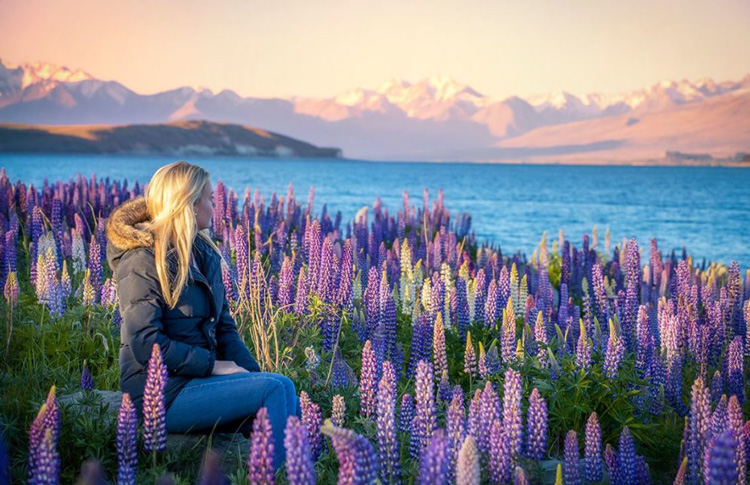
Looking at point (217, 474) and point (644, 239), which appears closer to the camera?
point (217, 474)

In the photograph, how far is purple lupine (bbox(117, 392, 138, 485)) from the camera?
12.1 feet

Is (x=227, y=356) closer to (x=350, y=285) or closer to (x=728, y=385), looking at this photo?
(x=350, y=285)

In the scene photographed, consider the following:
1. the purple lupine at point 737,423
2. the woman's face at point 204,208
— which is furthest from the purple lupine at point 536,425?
the woman's face at point 204,208

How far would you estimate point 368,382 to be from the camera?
184 inches

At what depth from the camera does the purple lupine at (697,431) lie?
4.24 metres

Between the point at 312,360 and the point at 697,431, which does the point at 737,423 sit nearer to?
the point at 697,431

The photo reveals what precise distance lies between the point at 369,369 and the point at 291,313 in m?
2.66

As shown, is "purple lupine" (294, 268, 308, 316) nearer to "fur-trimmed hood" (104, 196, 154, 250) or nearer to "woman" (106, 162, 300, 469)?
"woman" (106, 162, 300, 469)

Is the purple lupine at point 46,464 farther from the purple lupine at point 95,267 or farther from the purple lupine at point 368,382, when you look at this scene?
the purple lupine at point 95,267

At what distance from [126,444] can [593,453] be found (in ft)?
8.66

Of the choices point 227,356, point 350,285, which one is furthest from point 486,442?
point 350,285

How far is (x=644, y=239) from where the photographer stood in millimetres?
34844

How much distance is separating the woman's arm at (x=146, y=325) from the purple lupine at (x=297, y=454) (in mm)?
1617

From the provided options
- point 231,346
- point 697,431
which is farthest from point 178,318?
point 697,431
